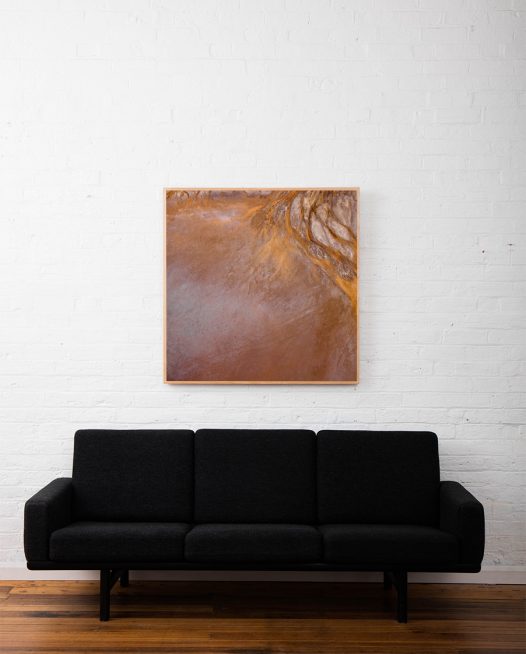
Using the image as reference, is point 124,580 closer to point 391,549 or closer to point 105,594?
point 105,594

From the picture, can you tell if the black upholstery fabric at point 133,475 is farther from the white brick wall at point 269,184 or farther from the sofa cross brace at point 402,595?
the sofa cross brace at point 402,595

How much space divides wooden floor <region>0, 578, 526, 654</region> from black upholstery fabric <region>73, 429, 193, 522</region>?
1.46 ft

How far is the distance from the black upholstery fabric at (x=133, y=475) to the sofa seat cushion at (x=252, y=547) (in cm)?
40

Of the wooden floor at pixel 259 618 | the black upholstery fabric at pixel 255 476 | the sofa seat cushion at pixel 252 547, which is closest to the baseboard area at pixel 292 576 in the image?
the wooden floor at pixel 259 618

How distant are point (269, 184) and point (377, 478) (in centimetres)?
176

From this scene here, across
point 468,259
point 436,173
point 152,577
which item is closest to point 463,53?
point 436,173

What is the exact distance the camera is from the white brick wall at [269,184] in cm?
399

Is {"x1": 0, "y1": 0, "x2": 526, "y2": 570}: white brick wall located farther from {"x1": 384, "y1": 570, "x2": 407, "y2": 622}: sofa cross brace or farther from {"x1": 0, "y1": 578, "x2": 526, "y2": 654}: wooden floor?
{"x1": 384, "y1": 570, "x2": 407, "y2": 622}: sofa cross brace

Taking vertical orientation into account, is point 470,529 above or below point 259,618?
above

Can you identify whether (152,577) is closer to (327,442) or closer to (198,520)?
(198,520)

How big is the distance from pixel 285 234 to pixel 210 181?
538 mm

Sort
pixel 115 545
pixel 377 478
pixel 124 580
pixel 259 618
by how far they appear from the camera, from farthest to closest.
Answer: pixel 124 580 → pixel 377 478 → pixel 259 618 → pixel 115 545

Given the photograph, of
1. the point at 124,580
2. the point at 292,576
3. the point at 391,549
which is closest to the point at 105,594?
the point at 124,580

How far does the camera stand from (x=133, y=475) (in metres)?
3.70
